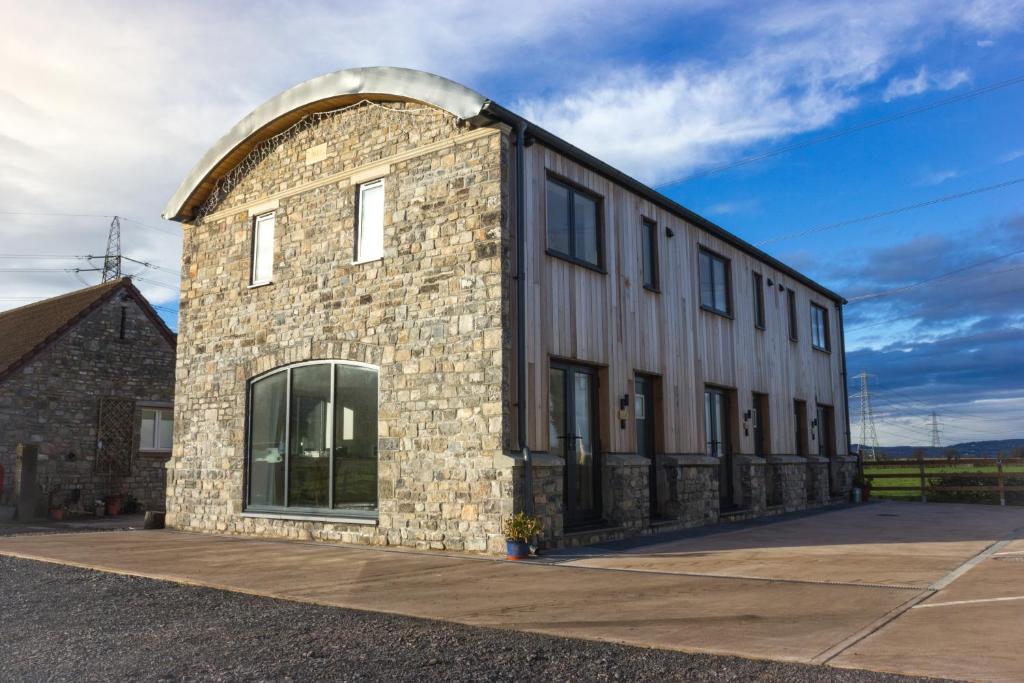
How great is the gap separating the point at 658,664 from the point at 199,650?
9.23ft

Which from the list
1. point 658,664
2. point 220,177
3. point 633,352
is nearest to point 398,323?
point 633,352

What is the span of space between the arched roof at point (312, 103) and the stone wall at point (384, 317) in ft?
0.86

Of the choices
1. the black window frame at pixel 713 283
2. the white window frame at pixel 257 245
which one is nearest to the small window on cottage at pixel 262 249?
the white window frame at pixel 257 245

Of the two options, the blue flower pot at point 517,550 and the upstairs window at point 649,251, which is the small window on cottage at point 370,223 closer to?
the upstairs window at point 649,251

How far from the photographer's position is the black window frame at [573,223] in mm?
11211

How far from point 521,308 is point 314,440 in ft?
13.7

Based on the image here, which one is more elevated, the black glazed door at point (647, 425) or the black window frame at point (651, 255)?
the black window frame at point (651, 255)

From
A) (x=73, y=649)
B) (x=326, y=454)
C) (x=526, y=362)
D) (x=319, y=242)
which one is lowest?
(x=73, y=649)

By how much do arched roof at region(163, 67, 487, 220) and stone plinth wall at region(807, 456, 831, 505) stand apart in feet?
41.9

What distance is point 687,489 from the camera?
13.3m

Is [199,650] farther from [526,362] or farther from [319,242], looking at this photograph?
[319,242]

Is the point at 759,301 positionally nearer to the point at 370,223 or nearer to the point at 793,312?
the point at 793,312

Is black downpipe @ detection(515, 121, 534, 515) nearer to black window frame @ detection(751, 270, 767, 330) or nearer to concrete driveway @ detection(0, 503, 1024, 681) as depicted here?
concrete driveway @ detection(0, 503, 1024, 681)

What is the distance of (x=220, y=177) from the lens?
14.6 meters
